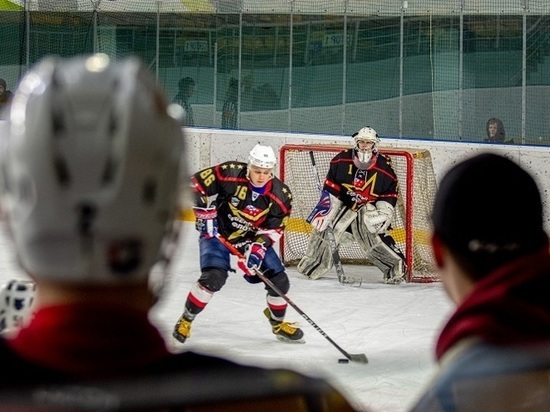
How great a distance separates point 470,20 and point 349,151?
1672mm

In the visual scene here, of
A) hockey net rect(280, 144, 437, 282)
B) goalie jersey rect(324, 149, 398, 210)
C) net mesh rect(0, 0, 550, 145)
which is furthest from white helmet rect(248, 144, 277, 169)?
net mesh rect(0, 0, 550, 145)

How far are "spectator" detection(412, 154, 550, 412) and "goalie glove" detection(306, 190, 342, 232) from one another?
621cm

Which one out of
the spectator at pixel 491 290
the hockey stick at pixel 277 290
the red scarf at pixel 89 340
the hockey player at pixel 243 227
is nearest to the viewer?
the red scarf at pixel 89 340

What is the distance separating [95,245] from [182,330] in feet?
15.1

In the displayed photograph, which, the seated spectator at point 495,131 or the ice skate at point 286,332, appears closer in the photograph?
the ice skate at point 286,332

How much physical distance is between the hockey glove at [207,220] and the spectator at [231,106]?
3.43 m

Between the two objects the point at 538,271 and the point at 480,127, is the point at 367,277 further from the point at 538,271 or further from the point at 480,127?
the point at 538,271

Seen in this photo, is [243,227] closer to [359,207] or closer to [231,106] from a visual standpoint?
[359,207]

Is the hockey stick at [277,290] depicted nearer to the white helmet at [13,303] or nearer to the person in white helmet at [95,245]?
the white helmet at [13,303]

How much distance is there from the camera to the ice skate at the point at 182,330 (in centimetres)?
526

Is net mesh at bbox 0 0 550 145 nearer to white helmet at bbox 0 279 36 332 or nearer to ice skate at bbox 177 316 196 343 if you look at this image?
ice skate at bbox 177 316 196 343

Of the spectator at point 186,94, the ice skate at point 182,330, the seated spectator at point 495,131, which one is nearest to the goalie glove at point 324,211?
the seated spectator at point 495,131

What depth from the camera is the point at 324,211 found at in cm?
732

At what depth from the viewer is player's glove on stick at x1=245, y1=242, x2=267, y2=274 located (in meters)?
5.44
